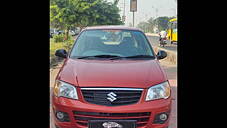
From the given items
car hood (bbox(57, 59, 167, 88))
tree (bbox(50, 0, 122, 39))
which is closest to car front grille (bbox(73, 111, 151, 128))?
car hood (bbox(57, 59, 167, 88))

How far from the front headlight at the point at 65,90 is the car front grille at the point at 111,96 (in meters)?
0.13

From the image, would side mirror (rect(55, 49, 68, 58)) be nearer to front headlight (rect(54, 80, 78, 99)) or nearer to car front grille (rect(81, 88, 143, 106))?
front headlight (rect(54, 80, 78, 99))

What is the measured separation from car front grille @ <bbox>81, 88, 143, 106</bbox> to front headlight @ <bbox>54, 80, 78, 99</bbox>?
0.13 metres

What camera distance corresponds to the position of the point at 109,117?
2.89 metres

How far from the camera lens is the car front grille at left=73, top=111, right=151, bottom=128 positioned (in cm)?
289

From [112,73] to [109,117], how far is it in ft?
2.06

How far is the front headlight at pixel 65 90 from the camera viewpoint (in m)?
3.03

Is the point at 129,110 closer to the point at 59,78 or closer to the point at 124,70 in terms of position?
the point at 124,70

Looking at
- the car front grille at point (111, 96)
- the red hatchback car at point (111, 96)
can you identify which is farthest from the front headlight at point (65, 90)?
the car front grille at point (111, 96)

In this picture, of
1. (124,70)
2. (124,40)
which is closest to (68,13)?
(124,40)

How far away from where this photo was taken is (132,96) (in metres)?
2.97

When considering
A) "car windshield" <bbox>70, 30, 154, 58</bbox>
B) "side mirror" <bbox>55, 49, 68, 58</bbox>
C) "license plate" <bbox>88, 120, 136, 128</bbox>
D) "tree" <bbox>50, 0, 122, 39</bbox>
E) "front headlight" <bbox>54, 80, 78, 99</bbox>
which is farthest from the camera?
"tree" <bbox>50, 0, 122, 39</bbox>

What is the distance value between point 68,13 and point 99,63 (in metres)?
13.5

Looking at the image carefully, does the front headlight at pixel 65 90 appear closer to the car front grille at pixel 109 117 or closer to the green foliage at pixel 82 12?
the car front grille at pixel 109 117
